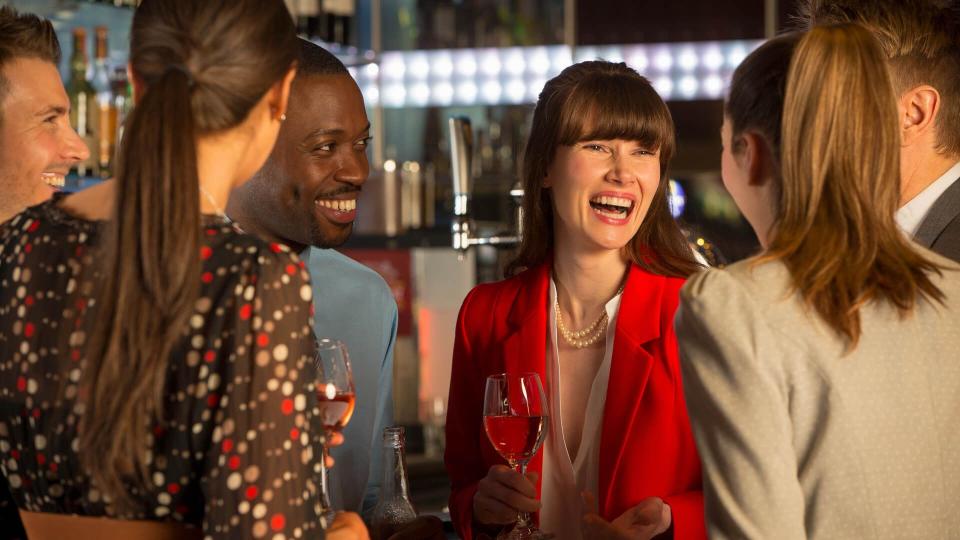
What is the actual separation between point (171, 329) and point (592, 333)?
3.85 feet

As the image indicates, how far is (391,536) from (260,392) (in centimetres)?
72

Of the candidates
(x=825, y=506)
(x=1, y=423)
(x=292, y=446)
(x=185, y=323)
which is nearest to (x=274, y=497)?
(x=292, y=446)

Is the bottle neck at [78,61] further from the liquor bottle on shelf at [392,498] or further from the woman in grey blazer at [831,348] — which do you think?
the woman in grey blazer at [831,348]

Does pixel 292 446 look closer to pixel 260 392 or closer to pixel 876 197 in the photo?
pixel 260 392

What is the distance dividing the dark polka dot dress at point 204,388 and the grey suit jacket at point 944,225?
1.31 meters

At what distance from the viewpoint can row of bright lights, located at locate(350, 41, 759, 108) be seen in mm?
6020

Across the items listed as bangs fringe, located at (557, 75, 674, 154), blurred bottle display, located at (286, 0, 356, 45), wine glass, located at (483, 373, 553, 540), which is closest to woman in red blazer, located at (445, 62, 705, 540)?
bangs fringe, located at (557, 75, 674, 154)

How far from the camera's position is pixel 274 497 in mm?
1280

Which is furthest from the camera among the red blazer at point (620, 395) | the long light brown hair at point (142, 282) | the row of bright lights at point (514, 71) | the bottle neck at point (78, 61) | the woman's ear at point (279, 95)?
the row of bright lights at point (514, 71)

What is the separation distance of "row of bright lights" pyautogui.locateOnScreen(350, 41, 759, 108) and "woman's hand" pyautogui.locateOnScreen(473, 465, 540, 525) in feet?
13.5

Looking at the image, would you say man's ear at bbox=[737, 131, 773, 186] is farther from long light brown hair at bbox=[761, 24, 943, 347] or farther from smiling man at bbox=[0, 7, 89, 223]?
smiling man at bbox=[0, 7, 89, 223]

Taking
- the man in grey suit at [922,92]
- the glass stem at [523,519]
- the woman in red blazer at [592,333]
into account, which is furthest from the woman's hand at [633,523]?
the man in grey suit at [922,92]

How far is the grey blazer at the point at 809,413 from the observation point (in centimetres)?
140

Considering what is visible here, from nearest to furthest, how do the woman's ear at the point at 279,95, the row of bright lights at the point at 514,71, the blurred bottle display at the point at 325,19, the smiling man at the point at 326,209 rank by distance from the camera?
the woman's ear at the point at 279,95 → the smiling man at the point at 326,209 → the blurred bottle display at the point at 325,19 → the row of bright lights at the point at 514,71
